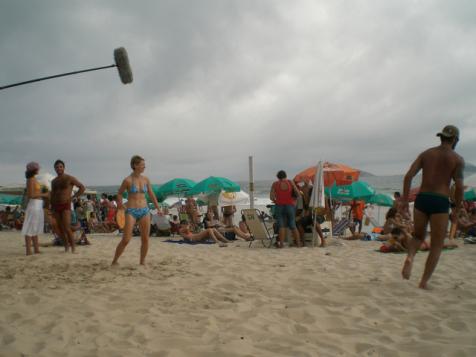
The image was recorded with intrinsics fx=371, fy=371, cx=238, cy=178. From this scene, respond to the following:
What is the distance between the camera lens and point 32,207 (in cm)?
635

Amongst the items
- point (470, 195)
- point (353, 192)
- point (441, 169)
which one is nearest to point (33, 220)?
point (441, 169)

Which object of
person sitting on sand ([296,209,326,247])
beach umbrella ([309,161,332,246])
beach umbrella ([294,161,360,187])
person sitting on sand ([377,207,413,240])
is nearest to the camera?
person sitting on sand ([377,207,413,240])

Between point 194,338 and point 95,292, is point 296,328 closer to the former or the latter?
point 194,338

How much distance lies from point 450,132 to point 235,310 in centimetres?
269

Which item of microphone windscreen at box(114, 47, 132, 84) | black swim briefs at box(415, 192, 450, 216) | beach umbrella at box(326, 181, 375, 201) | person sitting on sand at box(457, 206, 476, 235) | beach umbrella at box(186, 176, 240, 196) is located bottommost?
person sitting on sand at box(457, 206, 476, 235)

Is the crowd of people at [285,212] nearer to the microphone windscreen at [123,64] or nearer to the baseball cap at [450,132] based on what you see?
the baseball cap at [450,132]

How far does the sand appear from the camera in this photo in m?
2.30

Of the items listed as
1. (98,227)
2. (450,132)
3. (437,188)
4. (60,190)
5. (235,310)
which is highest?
(450,132)

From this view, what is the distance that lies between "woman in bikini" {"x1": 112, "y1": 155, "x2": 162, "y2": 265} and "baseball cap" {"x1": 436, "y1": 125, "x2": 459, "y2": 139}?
363cm

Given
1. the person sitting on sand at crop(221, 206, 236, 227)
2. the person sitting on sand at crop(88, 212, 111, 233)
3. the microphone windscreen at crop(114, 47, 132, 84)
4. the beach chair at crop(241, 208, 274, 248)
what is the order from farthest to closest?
the person sitting on sand at crop(88, 212, 111, 233)
the person sitting on sand at crop(221, 206, 236, 227)
the beach chair at crop(241, 208, 274, 248)
the microphone windscreen at crop(114, 47, 132, 84)

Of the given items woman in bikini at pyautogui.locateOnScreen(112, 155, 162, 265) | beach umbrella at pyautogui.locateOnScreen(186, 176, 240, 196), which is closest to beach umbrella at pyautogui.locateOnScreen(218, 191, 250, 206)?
beach umbrella at pyautogui.locateOnScreen(186, 176, 240, 196)

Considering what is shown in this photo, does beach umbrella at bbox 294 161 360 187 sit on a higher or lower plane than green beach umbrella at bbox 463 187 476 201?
higher

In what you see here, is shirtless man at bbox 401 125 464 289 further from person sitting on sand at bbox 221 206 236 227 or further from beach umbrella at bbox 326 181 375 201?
beach umbrella at bbox 326 181 375 201

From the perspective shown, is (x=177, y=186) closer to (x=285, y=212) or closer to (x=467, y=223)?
(x=285, y=212)
